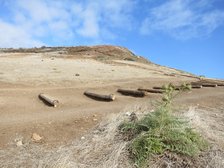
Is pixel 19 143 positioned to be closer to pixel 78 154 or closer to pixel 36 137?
pixel 36 137

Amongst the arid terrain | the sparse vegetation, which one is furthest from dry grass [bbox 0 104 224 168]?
the sparse vegetation

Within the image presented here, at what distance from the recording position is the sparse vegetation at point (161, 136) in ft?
18.2

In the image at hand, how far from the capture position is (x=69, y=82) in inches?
503

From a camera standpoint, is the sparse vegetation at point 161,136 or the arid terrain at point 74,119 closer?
the sparse vegetation at point 161,136

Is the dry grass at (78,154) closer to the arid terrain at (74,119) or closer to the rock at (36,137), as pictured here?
the arid terrain at (74,119)

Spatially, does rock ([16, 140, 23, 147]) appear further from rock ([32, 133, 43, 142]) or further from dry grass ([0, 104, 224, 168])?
rock ([32, 133, 43, 142])

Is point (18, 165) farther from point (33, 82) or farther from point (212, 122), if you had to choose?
point (33, 82)

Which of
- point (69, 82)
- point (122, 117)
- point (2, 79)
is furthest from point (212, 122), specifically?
point (2, 79)

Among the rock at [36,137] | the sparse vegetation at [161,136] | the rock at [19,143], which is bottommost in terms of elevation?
the rock at [19,143]

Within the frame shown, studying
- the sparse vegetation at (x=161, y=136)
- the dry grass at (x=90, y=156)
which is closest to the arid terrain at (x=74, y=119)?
the dry grass at (x=90, y=156)

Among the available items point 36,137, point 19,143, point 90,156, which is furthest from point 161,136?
point 19,143

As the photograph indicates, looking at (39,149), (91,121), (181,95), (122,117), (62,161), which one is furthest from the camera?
(181,95)

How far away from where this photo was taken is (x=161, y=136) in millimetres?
5758

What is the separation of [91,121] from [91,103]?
2007mm
